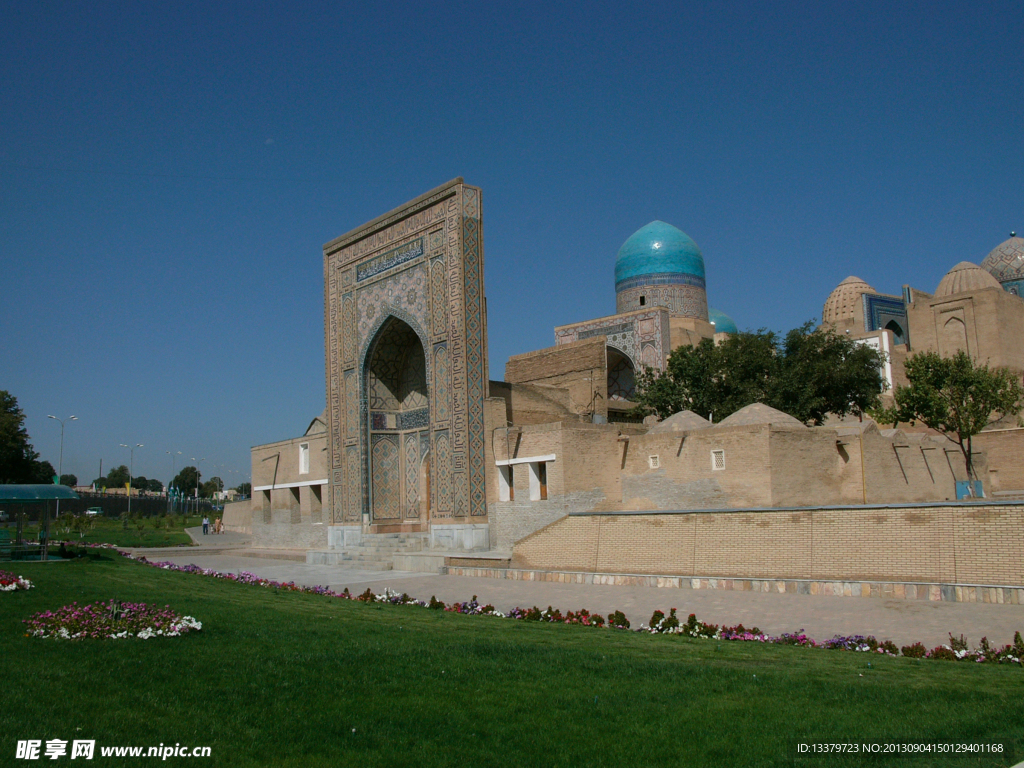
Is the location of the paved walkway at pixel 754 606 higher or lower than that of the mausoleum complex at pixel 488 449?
lower

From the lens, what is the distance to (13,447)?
36656 millimetres

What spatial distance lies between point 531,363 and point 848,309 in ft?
56.4

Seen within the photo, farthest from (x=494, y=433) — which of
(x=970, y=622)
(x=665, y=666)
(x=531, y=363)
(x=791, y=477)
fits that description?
(x=665, y=666)

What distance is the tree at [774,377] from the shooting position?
68.7 ft

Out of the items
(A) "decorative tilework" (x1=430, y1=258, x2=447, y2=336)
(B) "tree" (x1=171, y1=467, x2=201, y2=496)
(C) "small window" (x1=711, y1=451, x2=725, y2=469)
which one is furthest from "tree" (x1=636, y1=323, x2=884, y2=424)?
(B) "tree" (x1=171, y1=467, x2=201, y2=496)

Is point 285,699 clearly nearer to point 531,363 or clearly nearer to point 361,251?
point 361,251

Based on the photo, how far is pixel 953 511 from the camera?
8992 millimetres

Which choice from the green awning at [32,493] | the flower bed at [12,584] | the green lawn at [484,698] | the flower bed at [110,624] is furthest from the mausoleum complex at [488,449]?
the flower bed at [110,624]

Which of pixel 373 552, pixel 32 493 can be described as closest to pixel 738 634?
pixel 373 552

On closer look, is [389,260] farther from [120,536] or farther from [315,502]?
A: [120,536]

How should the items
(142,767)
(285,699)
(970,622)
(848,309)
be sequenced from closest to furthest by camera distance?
1. (142,767)
2. (285,699)
3. (970,622)
4. (848,309)

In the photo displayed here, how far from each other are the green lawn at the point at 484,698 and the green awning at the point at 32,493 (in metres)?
9.06

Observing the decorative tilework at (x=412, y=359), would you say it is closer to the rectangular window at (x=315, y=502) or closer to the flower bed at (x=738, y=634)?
the rectangular window at (x=315, y=502)

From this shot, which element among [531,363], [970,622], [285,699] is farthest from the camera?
[531,363]
